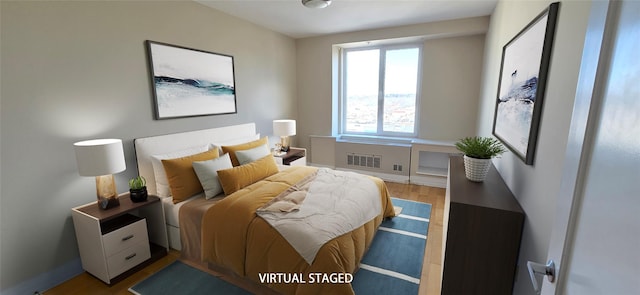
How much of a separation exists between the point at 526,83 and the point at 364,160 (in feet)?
10.4

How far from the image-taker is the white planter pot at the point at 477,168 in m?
1.79

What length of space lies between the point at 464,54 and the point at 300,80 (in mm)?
2690

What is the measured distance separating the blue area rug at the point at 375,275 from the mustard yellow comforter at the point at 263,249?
0.53 ft

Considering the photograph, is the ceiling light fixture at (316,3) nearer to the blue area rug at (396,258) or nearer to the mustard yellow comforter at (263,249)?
the mustard yellow comforter at (263,249)

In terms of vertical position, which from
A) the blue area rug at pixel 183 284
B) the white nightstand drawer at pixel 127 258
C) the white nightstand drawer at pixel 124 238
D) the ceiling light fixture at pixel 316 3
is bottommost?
the blue area rug at pixel 183 284

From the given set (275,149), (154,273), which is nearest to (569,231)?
(154,273)

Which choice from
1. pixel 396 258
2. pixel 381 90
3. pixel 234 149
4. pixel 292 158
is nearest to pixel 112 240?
pixel 234 149

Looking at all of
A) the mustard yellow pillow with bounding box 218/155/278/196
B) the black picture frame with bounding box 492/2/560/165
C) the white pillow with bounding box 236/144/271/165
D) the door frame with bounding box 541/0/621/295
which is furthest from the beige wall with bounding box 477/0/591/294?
the white pillow with bounding box 236/144/271/165

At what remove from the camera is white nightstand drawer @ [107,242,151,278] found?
1.99 m

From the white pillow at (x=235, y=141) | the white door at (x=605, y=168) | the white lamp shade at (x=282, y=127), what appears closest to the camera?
the white door at (x=605, y=168)

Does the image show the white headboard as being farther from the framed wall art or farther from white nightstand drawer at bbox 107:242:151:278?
white nightstand drawer at bbox 107:242:151:278

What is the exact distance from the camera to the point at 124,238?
205cm

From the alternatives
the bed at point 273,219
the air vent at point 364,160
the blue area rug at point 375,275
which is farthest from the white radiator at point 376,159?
the blue area rug at point 375,275

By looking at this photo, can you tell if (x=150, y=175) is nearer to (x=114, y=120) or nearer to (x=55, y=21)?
(x=114, y=120)
